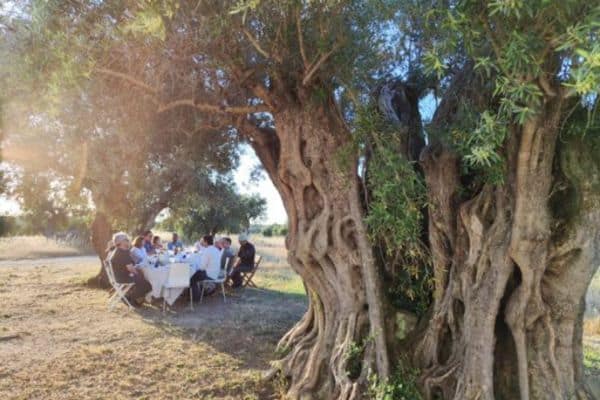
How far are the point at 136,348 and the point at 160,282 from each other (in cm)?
292

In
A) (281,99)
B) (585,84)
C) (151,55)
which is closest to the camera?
(585,84)

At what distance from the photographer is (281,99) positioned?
4625 millimetres

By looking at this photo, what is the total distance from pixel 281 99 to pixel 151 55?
141cm

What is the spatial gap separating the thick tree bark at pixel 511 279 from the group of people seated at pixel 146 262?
663 centimetres

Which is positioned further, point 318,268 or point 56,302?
point 56,302

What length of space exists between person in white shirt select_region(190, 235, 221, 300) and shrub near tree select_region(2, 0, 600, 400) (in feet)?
16.4

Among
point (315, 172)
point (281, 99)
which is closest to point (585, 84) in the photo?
point (315, 172)

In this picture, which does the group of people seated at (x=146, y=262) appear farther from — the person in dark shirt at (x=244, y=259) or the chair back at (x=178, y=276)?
the chair back at (x=178, y=276)

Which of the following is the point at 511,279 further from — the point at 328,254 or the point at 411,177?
the point at 328,254

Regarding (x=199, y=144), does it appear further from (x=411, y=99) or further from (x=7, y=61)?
(x=411, y=99)

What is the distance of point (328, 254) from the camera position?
14.9 feet

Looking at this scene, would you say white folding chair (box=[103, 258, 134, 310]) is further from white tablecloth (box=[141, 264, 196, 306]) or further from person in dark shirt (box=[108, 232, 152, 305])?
white tablecloth (box=[141, 264, 196, 306])

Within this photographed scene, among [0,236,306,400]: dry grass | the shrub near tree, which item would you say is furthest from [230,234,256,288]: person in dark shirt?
the shrub near tree

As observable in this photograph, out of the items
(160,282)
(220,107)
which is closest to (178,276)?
(160,282)
